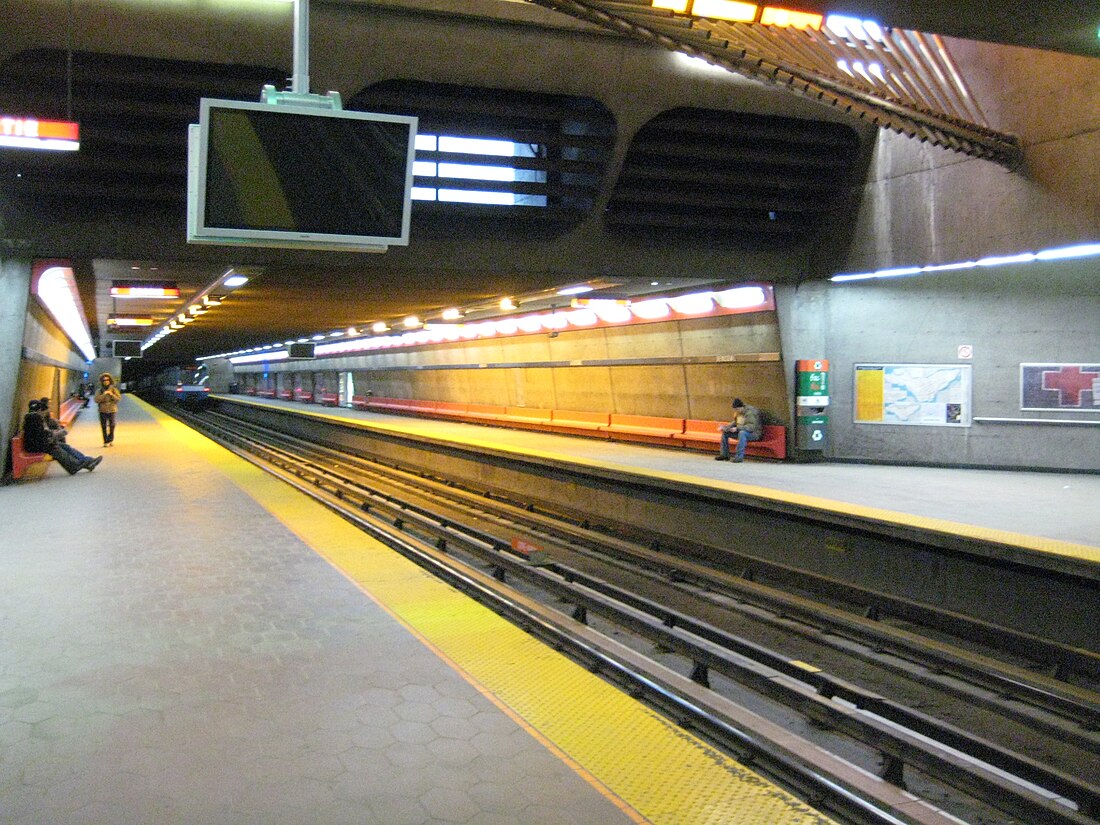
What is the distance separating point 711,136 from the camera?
11648mm

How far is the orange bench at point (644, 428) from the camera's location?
16969 mm

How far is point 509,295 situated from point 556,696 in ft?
38.8

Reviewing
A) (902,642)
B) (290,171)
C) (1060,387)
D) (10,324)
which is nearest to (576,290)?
(1060,387)

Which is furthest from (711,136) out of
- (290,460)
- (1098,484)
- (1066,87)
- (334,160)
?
(290,460)

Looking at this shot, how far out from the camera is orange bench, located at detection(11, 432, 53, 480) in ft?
42.9

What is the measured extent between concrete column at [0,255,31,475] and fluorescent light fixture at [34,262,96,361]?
3.76 feet

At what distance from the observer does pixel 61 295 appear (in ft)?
60.4

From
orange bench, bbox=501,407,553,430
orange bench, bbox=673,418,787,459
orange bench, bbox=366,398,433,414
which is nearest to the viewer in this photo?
orange bench, bbox=673,418,787,459

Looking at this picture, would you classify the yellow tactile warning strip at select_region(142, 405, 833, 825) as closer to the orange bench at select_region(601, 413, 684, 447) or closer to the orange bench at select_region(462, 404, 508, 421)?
the orange bench at select_region(601, 413, 684, 447)

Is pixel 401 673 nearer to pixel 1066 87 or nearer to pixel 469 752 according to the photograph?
pixel 469 752

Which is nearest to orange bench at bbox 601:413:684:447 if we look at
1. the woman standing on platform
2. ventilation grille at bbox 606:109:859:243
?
ventilation grille at bbox 606:109:859:243

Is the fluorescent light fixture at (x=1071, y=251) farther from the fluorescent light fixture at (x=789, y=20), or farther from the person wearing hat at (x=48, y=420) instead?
the person wearing hat at (x=48, y=420)

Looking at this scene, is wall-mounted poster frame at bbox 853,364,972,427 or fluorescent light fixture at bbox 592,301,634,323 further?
fluorescent light fixture at bbox 592,301,634,323

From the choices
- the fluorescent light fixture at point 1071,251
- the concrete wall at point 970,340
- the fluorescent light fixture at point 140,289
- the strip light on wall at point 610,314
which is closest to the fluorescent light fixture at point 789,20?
the fluorescent light fixture at point 1071,251
